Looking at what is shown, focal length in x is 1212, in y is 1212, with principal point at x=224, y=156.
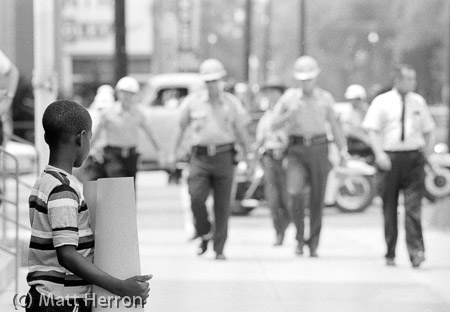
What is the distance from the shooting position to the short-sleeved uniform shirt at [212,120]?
39.7ft

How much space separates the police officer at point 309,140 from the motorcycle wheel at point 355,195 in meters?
→ 5.77

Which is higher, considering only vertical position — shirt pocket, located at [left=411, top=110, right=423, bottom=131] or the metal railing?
shirt pocket, located at [left=411, top=110, right=423, bottom=131]

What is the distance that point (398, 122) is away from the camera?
11562 millimetres

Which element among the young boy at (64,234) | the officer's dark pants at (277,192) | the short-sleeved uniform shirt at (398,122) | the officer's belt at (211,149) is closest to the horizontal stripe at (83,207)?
the young boy at (64,234)

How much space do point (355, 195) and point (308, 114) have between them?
6.25 m

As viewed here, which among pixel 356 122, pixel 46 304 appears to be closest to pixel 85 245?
pixel 46 304

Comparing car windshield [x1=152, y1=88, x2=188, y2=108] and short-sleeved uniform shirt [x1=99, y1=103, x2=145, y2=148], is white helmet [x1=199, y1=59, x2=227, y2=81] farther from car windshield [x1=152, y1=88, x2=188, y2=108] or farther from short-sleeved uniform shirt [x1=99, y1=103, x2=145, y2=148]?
car windshield [x1=152, y1=88, x2=188, y2=108]

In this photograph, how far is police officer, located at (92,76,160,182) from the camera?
44.1ft

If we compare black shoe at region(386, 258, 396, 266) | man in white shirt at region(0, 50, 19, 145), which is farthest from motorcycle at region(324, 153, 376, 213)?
man in white shirt at region(0, 50, 19, 145)

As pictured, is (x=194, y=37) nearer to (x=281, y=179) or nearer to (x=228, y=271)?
(x=281, y=179)

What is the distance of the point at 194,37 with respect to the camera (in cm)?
4603

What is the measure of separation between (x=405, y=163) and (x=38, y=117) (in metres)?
3.55

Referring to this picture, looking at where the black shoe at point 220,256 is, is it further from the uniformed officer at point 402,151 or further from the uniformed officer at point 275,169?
the uniformed officer at point 275,169

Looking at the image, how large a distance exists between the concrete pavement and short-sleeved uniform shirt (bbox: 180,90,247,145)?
1.24 meters
